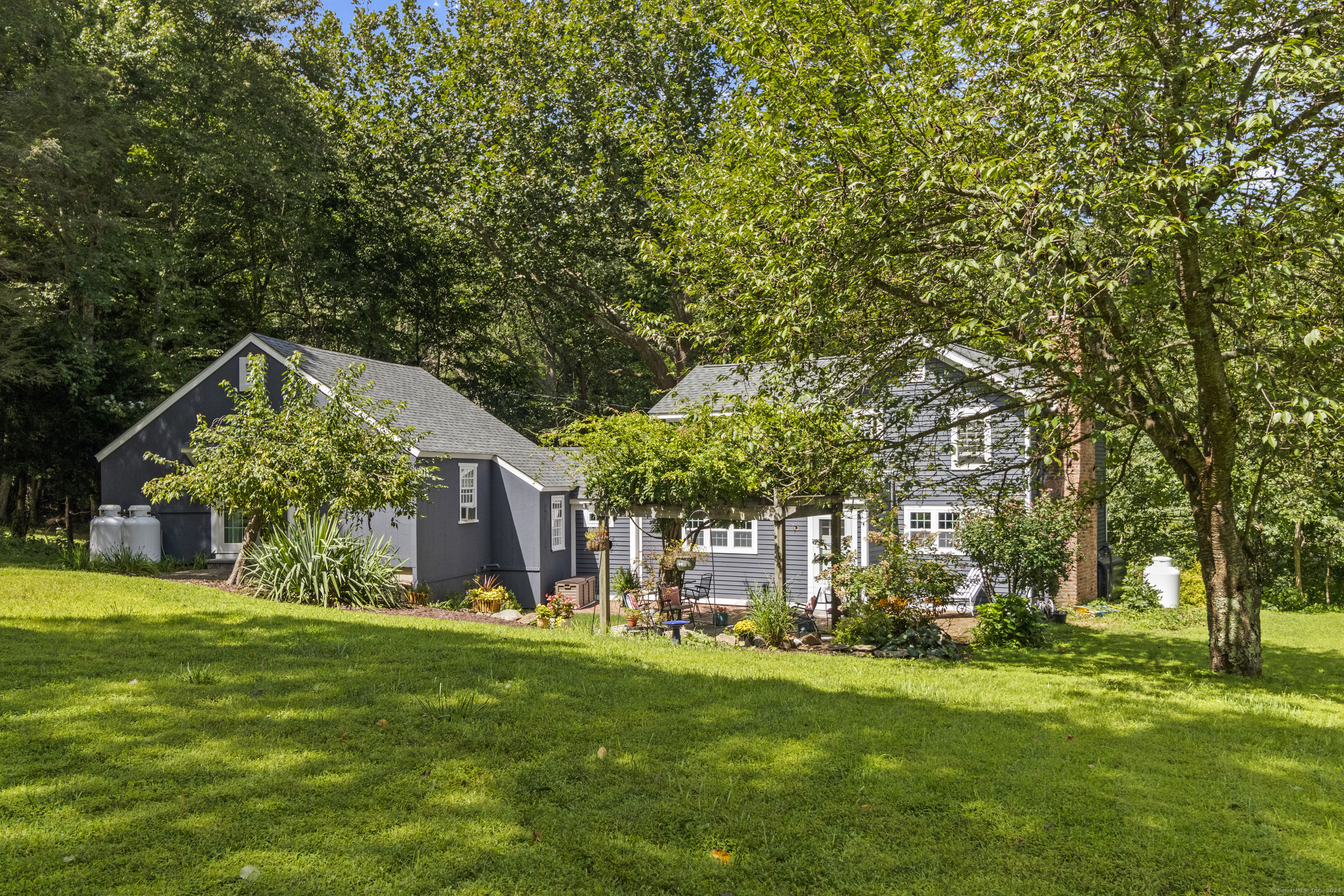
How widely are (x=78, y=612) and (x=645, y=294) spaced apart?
68.8 ft

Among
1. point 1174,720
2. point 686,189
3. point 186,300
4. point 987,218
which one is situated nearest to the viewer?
point 1174,720

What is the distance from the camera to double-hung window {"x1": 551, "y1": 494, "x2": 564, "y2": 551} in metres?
21.8

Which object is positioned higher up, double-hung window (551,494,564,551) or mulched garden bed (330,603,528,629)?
double-hung window (551,494,564,551)

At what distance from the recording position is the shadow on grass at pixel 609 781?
3.58 metres

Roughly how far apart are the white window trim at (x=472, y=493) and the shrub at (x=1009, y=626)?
40.0ft

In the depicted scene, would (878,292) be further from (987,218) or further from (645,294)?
(645,294)

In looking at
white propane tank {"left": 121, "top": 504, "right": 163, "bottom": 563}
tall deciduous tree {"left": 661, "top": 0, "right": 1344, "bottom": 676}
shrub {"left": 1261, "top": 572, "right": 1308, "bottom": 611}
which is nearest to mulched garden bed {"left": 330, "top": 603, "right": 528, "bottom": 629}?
tall deciduous tree {"left": 661, "top": 0, "right": 1344, "bottom": 676}

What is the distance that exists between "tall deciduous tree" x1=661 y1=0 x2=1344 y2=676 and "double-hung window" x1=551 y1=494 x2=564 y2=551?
12.3 metres

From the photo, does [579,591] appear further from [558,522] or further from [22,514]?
[22,514]

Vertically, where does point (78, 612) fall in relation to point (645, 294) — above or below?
below

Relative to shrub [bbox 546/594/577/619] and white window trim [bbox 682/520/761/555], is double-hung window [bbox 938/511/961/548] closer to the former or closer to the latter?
white window trim [bbox 682/520/761/555]

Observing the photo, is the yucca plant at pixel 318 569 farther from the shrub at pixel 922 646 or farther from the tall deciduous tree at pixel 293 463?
the shrub at pixel 922 646

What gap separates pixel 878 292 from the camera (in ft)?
32.7

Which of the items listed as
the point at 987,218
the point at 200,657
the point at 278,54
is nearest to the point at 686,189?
the point at 987,218
